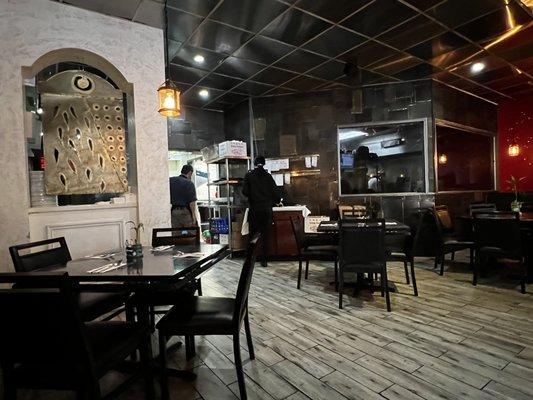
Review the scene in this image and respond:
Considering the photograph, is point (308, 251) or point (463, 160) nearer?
point (308, 251)

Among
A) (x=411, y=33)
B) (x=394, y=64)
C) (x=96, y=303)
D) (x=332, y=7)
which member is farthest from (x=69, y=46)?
(x=394, y=64)

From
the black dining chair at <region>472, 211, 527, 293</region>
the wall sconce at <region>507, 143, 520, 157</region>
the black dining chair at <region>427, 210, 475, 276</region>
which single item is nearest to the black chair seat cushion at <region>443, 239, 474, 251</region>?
the black dining chair at <region>427, 210, 475, 276</region>

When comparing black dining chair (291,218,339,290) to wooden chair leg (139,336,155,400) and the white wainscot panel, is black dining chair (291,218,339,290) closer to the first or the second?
the white wainscot panel

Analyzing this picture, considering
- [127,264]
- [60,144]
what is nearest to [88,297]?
[127,264]

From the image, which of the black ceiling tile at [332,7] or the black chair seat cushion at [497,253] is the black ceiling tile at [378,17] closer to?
the black ceiling tile at [332,7]

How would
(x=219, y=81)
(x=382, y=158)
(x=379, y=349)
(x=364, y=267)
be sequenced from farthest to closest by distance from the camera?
(x=382, y=158) → (x=219, y=81) → (x=364, y=267) → (x=379, y=349)

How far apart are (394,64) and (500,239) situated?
2934mm

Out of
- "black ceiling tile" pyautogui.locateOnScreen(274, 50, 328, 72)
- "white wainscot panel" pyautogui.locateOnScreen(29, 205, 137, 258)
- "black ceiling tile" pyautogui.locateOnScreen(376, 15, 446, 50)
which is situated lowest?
"white wainscot panel" pyautogui.locateOnScreen(29, 205, 137, 258)

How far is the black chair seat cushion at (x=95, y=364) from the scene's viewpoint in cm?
138

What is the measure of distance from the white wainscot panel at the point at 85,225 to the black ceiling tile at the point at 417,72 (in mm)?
4696

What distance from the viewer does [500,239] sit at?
3.62 m

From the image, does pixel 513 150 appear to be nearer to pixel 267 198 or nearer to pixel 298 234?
pixel 267 198

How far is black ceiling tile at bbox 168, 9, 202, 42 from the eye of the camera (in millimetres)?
3393

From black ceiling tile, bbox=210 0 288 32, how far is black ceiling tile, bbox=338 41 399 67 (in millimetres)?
1437
